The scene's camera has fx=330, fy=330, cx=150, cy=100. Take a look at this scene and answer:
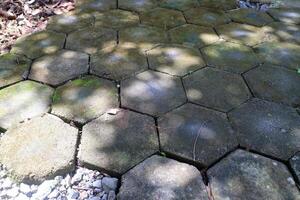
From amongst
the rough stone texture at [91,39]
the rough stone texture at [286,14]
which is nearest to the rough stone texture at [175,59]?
the rough stone texture at [91,39]

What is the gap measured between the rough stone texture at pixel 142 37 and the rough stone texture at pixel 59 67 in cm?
37

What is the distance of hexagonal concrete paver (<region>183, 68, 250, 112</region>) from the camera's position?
197cm

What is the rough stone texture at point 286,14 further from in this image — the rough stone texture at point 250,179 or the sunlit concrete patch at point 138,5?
the rough stone texture at point 250,179

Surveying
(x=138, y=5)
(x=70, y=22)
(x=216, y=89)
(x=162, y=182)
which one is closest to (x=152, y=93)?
(x=216, y=89)

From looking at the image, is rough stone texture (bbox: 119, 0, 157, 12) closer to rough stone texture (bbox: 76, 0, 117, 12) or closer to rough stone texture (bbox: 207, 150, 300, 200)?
rough stone texture (bbox: 76, 0, 117, 12)

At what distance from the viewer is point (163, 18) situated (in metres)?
2.86

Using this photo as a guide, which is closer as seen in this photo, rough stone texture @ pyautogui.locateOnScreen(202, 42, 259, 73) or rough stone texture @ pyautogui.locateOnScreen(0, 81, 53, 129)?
rough stone texture @ pyautogui.locateOnScreen(0, 81, 53, 129)

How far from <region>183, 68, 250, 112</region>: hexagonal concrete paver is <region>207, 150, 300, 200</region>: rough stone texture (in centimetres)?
39

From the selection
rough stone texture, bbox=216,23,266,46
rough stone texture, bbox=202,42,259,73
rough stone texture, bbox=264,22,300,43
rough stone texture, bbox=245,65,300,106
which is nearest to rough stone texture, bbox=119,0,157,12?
rough stone texture, bbox=216,23,266,46

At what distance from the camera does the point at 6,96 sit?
1.99 metres

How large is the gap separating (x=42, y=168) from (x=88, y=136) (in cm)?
28

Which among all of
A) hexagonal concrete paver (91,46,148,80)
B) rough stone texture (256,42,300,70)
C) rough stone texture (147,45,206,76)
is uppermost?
rough stone texture (256,42,300,70)

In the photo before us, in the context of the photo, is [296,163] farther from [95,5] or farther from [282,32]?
[95,5]

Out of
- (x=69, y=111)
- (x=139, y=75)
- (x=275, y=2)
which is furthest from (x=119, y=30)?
(x=275, y=2)
